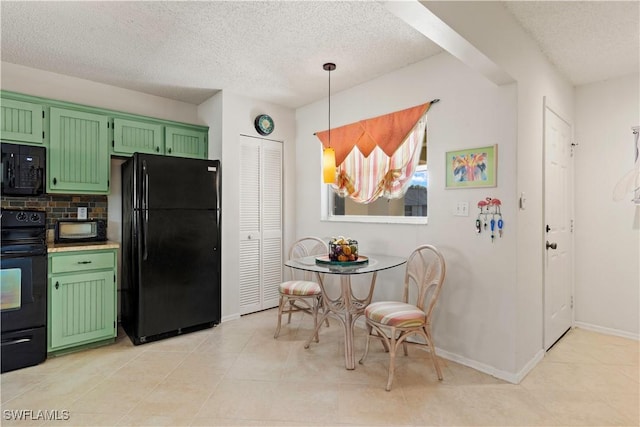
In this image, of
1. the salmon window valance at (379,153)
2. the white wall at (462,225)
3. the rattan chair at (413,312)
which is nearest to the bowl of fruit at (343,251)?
the rattan chair at (413,312)

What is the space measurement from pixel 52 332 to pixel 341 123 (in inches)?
125

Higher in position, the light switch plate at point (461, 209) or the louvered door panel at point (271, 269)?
the light switch plate at point (461, 209)

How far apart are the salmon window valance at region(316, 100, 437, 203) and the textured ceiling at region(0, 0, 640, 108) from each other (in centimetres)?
47

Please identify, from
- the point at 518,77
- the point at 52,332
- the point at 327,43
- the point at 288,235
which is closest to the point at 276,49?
the point at 327,43

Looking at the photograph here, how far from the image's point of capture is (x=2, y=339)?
246 cm

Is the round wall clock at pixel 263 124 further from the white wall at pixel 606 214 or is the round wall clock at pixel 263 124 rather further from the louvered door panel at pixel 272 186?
the white wall at pixel 606 214

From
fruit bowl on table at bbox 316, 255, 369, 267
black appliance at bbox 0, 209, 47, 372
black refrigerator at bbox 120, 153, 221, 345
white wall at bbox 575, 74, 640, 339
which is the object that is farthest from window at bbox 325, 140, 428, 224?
black appliance at bbox 0, 209, 47, 372

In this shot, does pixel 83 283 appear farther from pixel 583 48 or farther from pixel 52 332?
pixel 583 48

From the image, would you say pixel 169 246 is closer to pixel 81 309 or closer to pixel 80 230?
pixel 81 309

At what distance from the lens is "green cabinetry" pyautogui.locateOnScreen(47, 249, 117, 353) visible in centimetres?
270

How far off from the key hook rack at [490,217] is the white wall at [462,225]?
4cm

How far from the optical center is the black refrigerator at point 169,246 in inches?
116

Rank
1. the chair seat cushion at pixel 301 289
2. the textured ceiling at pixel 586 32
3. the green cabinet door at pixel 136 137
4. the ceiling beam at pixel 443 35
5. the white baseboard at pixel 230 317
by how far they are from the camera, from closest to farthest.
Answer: the ceiling beam at pixel 443 35 < the textured ceiling at pixel 586 32 < the chair seat cushion at pixel 301 289 < the green cabinet door at pixel 136 137 < the white baseboard at pixel 230 317

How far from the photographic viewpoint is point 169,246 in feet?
10.1
